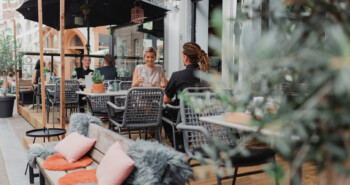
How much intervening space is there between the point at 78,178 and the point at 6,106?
6.92 metres

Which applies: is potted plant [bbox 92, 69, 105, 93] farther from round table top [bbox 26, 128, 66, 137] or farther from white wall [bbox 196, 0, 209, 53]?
white wall [bbox 196, 0, 209, 53]

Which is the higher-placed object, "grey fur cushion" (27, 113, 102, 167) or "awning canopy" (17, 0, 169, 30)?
"awning canopy" (17, 0, 169, 30)

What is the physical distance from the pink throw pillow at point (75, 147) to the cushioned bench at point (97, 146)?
66mm

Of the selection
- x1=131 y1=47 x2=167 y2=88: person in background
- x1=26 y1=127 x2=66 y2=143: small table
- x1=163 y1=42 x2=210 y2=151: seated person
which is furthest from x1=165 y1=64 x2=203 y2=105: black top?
x1=26 y1=127 x2=66 y2=143: small table

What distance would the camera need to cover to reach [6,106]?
26.4 feet

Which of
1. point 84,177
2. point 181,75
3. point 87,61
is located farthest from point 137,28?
point 84,177

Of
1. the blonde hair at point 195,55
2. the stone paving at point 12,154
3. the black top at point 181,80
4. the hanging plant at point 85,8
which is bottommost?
the stone paving at point 12,154

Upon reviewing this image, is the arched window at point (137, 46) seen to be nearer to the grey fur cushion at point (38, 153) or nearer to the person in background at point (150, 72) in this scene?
the person in background at point (150, 72)

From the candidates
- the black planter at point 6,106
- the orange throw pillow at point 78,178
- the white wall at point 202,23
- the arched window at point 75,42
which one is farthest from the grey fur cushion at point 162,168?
the arched window at point 75,42

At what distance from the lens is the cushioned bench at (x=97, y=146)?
2164 millimetres

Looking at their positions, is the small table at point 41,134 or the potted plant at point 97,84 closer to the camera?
the small table at point 41,134

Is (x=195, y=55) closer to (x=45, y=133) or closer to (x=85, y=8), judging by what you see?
(x=45, y=133)

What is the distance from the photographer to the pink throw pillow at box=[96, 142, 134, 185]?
1.69m

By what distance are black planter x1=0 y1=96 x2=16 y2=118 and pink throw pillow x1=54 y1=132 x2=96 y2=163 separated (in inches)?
238
